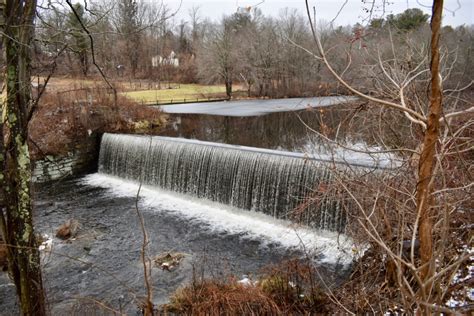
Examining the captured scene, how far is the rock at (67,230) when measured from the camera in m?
7.57

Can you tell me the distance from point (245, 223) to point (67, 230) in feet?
11.8

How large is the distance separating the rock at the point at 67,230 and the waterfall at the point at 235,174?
1.76 metres

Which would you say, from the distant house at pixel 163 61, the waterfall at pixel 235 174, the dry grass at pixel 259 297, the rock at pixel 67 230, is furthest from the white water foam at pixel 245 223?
the distant house at pixel 163 61

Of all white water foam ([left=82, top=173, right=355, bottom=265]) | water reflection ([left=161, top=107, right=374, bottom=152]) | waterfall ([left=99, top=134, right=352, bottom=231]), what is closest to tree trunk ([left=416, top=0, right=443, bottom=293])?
white water foam ([left=82, top=173, right=355, bottom=265])

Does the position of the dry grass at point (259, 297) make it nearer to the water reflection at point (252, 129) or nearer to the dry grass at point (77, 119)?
the water reflection at point (252, 129)

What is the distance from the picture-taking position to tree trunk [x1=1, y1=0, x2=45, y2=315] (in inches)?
124

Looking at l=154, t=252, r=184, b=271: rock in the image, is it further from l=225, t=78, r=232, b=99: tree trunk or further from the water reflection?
l=225, t=78, r=232, b=99: tree trunk

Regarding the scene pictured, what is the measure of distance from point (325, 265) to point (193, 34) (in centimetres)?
4436

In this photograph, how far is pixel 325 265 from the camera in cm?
623

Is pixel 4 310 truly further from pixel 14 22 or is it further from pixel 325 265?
pixel 325 265

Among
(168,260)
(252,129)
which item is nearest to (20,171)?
(168,260)

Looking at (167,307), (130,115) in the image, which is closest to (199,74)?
(130,115)

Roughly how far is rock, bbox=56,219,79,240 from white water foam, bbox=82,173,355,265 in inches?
75.2

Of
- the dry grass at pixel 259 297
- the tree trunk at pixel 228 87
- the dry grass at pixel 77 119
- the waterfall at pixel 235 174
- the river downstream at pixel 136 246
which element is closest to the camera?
the dry grass at pixel 259 297
